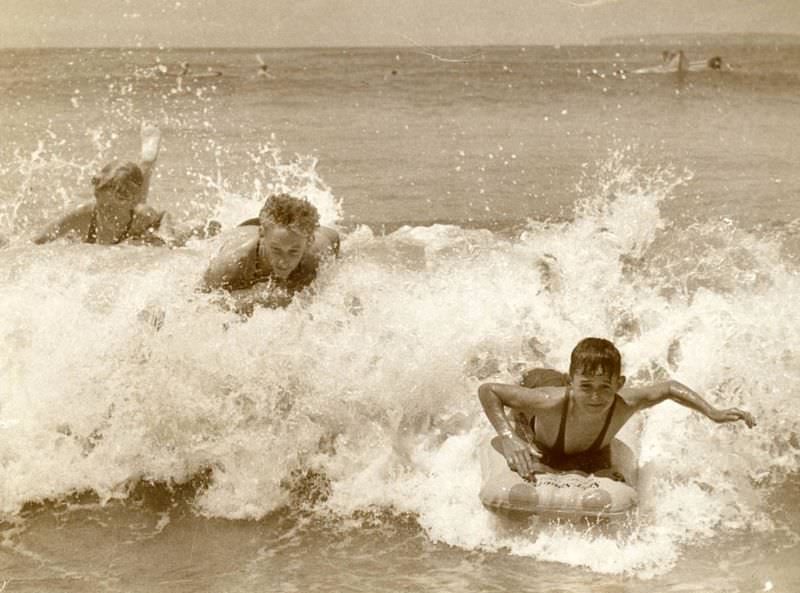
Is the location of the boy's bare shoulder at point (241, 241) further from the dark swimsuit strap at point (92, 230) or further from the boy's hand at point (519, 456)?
the boy's hand at point (519, 456)

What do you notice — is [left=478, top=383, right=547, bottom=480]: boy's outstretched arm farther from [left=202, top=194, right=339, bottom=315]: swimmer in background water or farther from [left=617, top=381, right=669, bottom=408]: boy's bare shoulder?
[left=202, top=194, right=339, bottom=315]: swimmer in background water

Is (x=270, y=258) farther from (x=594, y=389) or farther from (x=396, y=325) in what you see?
(x=594, y=389)

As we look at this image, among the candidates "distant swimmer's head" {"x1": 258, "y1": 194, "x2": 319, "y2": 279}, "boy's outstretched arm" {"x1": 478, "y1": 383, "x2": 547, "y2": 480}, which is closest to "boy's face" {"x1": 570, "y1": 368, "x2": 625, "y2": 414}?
"boy's outstretched arm" {"x1": 478, "y1": 383, "x2": 547, "y2": 480}

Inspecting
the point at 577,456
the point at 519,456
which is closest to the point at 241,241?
the point at 519,456

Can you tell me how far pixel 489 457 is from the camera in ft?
8.35

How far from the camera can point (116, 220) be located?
12.1ft

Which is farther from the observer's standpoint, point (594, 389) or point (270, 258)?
point (270, 258)

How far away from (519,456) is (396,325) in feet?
2.86

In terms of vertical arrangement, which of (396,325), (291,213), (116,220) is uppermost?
(116,220)

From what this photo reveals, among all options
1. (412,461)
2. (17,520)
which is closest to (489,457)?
(412,461)

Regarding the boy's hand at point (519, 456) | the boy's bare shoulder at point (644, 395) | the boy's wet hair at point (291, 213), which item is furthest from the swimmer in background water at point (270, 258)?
the boy's bare shoulder at point (644, 395)

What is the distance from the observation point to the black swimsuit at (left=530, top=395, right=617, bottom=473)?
2508 millimetres

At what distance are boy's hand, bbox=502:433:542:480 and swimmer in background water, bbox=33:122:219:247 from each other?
1.81 meters

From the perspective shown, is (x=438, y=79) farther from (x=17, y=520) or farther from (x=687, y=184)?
(x=17, y=520)
